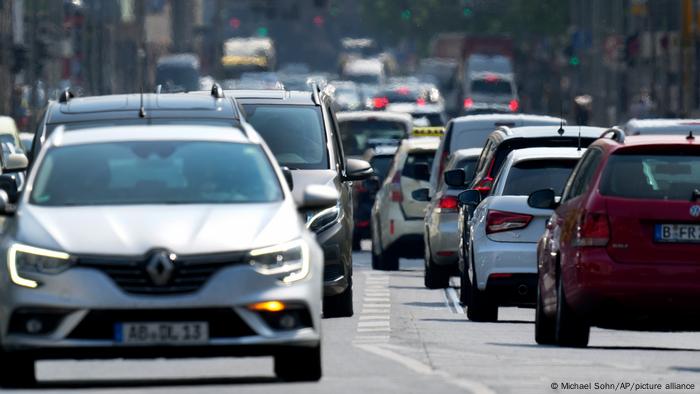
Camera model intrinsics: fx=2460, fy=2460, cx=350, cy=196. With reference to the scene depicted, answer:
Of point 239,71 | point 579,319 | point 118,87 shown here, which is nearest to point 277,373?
point 579,319

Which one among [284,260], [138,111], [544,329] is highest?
[138,111]

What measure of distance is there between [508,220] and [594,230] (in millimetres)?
3970

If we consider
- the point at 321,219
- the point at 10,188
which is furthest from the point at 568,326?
the point at 10,188

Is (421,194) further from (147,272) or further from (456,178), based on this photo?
(147,272)

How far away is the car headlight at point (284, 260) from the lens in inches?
486

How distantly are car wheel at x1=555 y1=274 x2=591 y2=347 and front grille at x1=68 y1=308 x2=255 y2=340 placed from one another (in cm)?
381

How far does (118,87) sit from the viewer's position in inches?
4579

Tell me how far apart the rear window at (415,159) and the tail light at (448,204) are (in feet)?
14.3

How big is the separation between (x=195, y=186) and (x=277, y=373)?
1.12 meters

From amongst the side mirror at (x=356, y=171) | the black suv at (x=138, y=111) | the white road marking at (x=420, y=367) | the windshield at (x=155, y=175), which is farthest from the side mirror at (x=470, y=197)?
the windshield at (x=155, y=175)

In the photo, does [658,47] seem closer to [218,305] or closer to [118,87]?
[118,87]

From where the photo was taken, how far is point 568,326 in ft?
51.5

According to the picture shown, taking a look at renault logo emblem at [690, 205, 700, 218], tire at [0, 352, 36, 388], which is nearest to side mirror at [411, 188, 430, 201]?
renault logo emblem at [690, 205, 700, 218]

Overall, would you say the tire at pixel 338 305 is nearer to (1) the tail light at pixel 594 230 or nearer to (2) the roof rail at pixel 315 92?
(2) the roof rail at pixel 315 92
